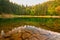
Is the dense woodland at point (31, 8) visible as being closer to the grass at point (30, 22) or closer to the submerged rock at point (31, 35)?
the grass at point (30, 22)

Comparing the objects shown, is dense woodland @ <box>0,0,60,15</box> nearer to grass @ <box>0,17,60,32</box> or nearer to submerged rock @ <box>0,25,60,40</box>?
grass @ <box>0,17,60,32</box>

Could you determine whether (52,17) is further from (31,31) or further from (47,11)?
(31,31)

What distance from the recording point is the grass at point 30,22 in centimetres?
280

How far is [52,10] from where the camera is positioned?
110 inches

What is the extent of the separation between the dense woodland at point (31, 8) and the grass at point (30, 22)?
120 millimetres

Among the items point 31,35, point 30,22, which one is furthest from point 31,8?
point 31,35

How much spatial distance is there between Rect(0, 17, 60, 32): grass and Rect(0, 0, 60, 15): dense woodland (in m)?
0.12

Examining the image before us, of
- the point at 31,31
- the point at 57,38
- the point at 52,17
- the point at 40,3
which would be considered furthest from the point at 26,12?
the point at 57,38

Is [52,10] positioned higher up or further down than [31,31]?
higher up

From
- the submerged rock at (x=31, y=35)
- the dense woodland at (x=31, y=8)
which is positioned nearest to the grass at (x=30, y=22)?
the dense woodland at (x=31, y=8)

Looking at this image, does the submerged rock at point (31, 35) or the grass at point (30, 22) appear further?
the grass at point (30, 22)

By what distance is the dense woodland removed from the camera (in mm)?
2812

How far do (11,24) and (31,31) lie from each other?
2.75 ft

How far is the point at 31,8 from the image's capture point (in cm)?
286
